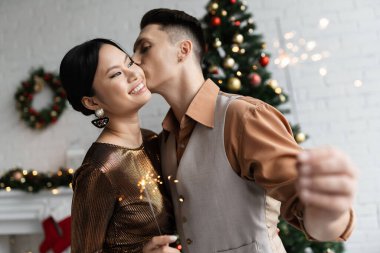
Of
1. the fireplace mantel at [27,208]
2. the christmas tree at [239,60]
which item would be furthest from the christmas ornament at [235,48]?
the fireplace mantel at [27,208]

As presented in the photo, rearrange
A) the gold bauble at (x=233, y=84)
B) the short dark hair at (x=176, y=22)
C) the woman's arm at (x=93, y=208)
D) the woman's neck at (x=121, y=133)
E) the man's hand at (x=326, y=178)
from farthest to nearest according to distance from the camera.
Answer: the gold bauble at (x=233, y=84), the short dark hair at (x=176, y=22), the woman's neck at (x=121, y=133), the woman's arm at (x=93, y=208), the man's hand at (x=326, y=178)

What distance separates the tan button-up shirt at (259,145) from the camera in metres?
0.87

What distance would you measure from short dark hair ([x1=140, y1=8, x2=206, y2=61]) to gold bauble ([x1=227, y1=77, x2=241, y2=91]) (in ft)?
1.82

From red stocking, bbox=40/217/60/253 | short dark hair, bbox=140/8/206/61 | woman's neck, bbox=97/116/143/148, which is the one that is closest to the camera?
woman's neck, bbox=97/116/143/148

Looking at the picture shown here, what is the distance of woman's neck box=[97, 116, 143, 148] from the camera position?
1194mm

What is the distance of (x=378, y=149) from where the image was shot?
2717mm

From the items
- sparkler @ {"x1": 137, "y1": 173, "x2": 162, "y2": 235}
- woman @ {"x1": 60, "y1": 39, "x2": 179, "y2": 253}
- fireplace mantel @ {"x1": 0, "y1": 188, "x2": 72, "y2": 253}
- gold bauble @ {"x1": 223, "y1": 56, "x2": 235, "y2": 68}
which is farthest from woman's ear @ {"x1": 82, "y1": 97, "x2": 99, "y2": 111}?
fireplace mantel @ {"x1": 0, "y1": 188, "x2": 72, "y2": 253}

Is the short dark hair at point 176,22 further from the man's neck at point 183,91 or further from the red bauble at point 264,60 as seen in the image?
the red bauble at point 264,60

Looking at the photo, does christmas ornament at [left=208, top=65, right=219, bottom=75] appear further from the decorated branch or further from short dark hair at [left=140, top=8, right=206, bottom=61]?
the decorated branch

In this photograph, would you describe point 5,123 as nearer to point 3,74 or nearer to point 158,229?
point 3,74

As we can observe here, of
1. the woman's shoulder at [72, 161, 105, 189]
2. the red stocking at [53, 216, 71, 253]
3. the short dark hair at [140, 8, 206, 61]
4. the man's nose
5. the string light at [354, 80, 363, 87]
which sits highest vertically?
the short dark hair at [140, 8, 206, 61]

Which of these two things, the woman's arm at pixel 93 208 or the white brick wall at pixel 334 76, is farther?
the white brick wall at pixel 334 76

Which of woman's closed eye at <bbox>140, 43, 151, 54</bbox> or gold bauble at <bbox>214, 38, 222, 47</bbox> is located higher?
woman's closed eye at <bbox>140, 43, 151, 54</bbox>

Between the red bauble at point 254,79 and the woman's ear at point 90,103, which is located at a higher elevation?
the woman's ear at point 90,103
